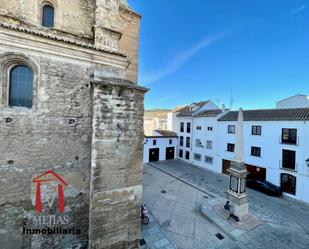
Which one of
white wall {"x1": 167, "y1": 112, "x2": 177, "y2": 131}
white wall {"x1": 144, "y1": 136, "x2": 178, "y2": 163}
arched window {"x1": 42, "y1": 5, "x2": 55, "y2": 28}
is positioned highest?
arched window {"x1": 42, "y1": 5, "x2": 55, "y2": 28}

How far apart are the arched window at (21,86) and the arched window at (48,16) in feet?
5.94

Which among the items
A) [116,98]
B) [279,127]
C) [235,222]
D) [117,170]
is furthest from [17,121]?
[279,127]

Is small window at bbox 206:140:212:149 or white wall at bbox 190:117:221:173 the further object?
small window at bbox 206:140:212:149

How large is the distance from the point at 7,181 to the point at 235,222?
380 inches

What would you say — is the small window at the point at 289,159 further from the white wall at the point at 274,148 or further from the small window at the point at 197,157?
the small window at the point at 197,157

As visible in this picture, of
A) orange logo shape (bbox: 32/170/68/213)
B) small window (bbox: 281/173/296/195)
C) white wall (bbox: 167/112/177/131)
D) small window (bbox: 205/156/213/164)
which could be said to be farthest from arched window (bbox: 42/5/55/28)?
white wall (bbox: 167/112/177/131)

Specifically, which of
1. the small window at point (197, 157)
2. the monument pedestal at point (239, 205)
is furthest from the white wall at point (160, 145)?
the monument pedestal at point (239, 205)

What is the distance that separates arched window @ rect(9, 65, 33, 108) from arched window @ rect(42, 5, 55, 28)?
5.94ft

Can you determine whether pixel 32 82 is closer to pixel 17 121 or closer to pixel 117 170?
pixel 17 121

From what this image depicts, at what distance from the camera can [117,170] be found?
183 inches

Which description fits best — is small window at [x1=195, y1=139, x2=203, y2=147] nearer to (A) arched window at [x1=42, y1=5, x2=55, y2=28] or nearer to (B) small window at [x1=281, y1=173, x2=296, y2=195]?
(B) small window at [x1=281, y1=173, x2=296, y2=195]

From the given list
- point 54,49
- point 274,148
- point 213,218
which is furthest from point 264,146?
point 54,49

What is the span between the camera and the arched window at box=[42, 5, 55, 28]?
16.6 feet

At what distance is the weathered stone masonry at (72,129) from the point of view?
420 centimetres
